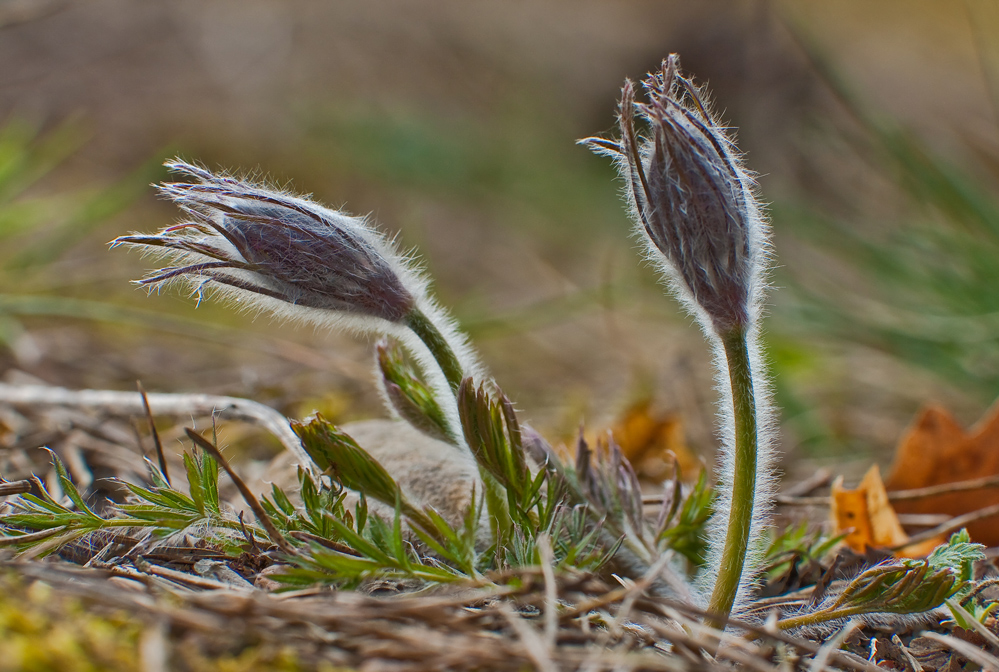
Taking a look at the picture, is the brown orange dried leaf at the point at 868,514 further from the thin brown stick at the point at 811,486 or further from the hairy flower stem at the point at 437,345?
the hairy flower stem at the point at 437,345

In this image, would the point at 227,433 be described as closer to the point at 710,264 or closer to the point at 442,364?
the point at 442,364

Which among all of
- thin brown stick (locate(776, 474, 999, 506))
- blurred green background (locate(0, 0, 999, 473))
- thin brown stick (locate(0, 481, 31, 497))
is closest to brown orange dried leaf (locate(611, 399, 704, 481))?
blurred green background (locate(0, 0, 999, 473))

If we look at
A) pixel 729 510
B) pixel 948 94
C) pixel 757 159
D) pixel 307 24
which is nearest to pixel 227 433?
pixel 729 510

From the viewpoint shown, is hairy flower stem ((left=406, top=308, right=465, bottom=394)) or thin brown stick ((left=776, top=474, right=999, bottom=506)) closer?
hairy flower stem ((left=406, top=308, right=465, bottom=394))

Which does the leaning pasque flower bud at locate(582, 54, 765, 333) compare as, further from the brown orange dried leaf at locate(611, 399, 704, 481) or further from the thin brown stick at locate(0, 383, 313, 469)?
the brown orange dried leaf at locate(611, 399, 704, 481)

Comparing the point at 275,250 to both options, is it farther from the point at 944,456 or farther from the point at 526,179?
the point at 526,179

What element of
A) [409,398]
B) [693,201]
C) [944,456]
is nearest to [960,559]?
[693,201]

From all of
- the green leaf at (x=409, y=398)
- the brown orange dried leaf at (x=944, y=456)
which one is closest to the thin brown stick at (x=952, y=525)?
the brown orange dried leaf at (x=944, y=456)
